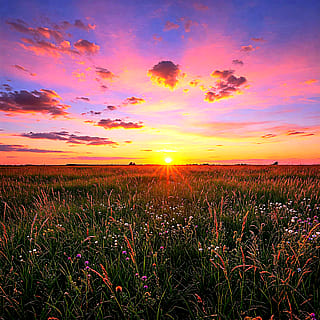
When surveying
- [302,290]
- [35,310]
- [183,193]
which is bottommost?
[35,310]

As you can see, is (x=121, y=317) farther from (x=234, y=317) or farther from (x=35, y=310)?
(x=234, y=317)

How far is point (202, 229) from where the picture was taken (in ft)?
14.1

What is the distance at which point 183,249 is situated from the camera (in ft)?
11.3

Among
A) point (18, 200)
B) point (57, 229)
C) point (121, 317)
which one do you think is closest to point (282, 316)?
point (121, 317)

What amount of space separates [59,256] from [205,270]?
8.43ft

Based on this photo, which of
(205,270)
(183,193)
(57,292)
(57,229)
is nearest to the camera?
(57,292)

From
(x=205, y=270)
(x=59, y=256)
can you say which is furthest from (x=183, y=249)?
(x=59, y=256)

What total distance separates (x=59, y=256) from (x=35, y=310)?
1.03m

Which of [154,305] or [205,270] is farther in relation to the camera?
[205,270]

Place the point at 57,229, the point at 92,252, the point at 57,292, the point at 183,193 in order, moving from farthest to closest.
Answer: the point at 183,193 → the point at 57,229 → the point at 92,252 → the point at 57,292

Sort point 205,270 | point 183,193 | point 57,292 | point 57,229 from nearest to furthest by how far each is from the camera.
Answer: point 57,292 < point 205,270 < point 57,229 < point 183,193

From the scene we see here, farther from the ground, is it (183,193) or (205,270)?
(183,193)

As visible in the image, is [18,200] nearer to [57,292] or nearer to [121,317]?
[57,292]

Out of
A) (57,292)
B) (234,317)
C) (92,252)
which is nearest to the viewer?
(234,317)
